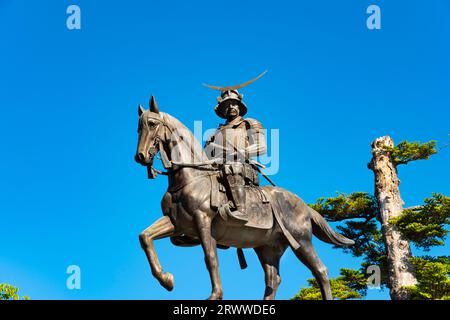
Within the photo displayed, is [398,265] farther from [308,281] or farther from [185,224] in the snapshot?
[185,224]

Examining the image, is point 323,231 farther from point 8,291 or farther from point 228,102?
point 8,291

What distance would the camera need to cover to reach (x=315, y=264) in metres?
8.80

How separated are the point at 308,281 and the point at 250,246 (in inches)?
441

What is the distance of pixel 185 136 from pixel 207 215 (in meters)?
1.24

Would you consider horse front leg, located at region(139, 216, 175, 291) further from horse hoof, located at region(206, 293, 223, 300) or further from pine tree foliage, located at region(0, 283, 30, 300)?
pine tree foliage, located at region(0, 283, 30, 300)

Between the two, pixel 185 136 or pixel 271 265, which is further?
pixel 271 265

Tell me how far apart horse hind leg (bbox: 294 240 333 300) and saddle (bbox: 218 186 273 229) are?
25.8 inches

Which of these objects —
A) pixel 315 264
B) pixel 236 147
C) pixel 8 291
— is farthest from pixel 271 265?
pixel 8 291

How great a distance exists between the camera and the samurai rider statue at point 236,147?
8.47 metres

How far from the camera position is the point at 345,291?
61.1ft

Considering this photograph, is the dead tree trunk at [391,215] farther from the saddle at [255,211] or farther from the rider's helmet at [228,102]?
the rider's helmet at [228,102]

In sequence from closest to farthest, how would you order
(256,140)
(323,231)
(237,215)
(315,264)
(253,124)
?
(237,215)
(315,264)
(256,140)
(253,124)
(323,231)

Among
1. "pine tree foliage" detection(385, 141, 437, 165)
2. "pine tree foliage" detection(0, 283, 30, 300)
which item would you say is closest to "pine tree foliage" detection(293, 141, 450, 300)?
"pine tree foliage" detection(385, 141, 437, 165)
